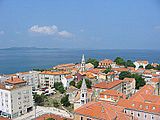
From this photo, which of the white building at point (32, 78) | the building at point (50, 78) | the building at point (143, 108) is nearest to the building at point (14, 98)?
the white building at point (32, 78)

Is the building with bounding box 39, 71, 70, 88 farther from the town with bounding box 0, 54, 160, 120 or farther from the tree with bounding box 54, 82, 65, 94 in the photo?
the tree with bounding box 54, 82, 65, 94

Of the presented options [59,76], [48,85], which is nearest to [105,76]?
[59,76]

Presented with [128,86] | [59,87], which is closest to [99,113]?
[128,86]

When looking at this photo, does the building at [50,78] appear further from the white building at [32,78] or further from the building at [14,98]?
the building at [14,98]

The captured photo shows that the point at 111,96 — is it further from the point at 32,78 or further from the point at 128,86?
the point at 32,78

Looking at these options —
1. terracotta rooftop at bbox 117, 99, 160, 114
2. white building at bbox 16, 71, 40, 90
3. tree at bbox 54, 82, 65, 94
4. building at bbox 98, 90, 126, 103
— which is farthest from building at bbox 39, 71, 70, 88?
terracotta rooftop at bbox 117, 99, 160, 114

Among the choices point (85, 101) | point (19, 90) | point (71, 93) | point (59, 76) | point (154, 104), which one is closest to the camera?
point (154, 104)

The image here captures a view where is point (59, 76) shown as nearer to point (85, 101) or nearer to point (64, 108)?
point (64, 108)
